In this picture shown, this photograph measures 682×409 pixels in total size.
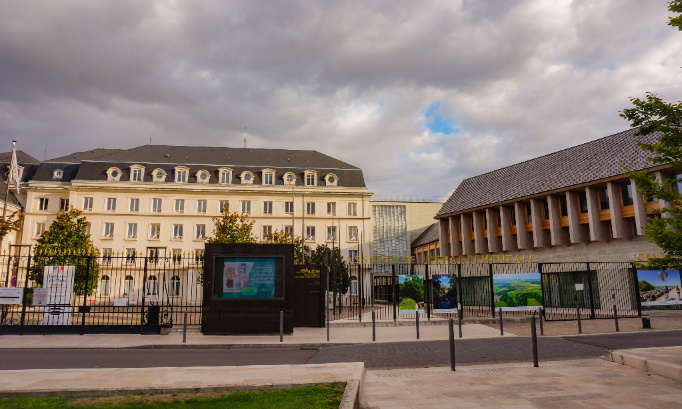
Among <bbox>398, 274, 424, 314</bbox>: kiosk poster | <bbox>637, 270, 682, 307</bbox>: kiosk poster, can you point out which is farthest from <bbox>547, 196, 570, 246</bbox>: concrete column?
<bbox>398, 274, 424, 314</bbox>: kiosk poster

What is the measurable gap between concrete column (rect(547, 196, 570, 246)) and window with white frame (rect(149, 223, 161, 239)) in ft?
135

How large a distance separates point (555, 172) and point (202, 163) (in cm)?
3963

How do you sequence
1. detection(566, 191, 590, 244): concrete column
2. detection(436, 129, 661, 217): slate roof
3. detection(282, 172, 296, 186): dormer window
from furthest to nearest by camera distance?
detection(282, 172, 296, 186): dormer window
detection(566, 191, 590, 244): concrete column
detection(436, 129, 661, 217): slate roof

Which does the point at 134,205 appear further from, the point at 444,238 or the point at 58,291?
the point at 444,238

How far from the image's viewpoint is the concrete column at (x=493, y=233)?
43438mm

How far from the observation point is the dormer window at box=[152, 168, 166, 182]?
5244 cm

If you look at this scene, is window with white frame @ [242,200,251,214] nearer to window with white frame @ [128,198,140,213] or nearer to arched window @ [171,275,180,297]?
window with white frame @ [128,198,140,213]

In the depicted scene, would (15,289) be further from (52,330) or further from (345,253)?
(345,253)

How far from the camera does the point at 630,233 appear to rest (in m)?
31.9

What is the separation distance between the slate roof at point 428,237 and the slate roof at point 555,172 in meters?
10.9

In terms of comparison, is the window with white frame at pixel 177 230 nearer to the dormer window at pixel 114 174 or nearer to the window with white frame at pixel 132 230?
the window with white frame at pixel 132 230

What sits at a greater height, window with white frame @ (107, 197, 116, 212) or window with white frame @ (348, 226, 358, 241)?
window with white frame @ (107, 197, 116, 212)

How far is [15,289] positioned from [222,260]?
838 cm

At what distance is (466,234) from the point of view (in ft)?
157
